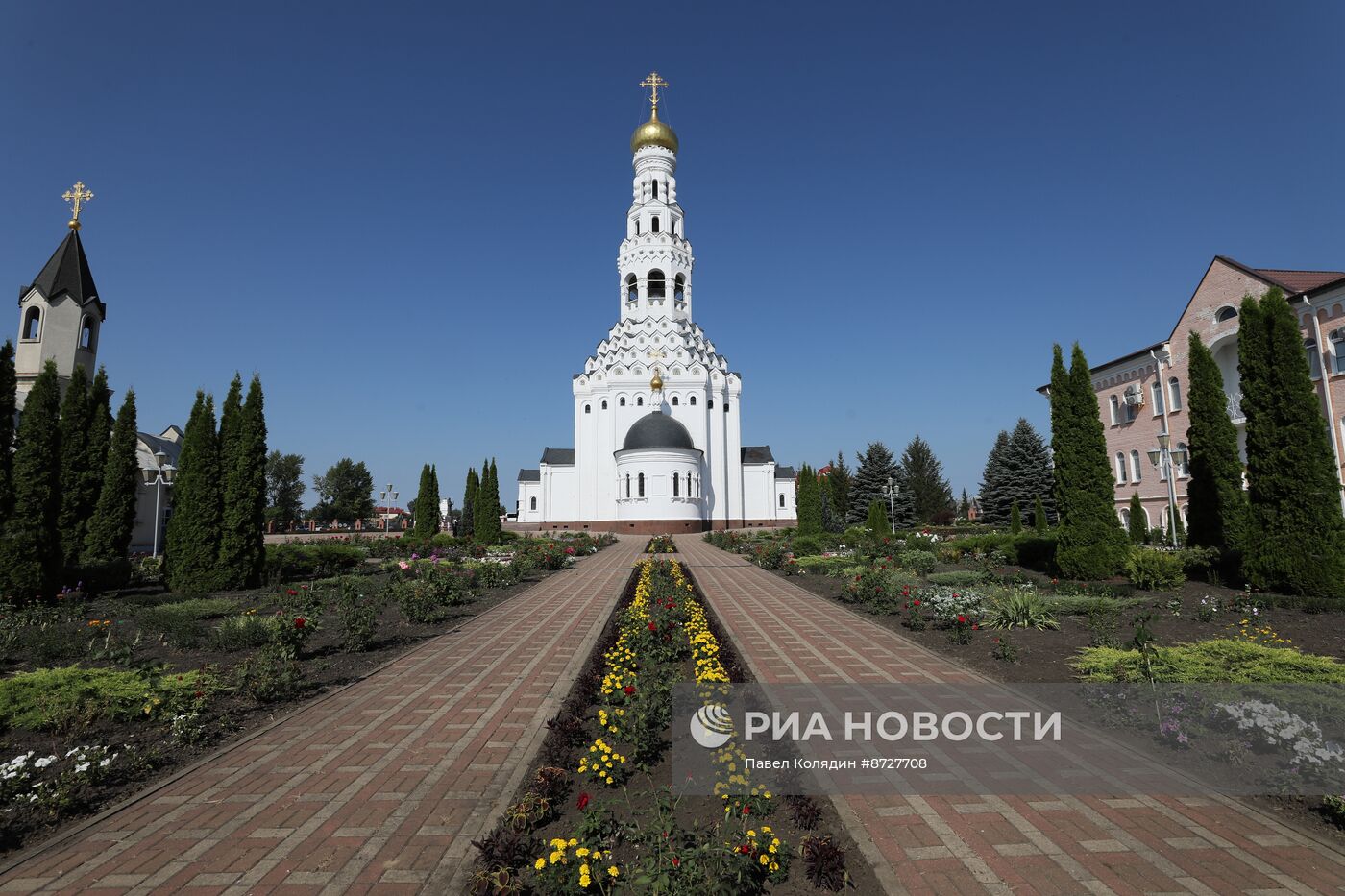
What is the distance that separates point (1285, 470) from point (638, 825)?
44.9 ft

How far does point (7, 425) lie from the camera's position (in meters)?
11.7

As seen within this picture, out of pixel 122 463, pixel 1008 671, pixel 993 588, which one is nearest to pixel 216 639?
pixel 1008 671

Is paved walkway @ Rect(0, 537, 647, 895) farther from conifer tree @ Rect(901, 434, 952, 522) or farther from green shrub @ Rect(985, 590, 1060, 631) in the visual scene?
conifer tree @ Rect(901, 434, 952, 522)

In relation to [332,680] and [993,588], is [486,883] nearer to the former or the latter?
[332,680]

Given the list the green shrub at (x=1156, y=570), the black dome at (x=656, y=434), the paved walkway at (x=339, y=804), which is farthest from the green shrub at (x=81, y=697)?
the black dome at (x=656, y=434)

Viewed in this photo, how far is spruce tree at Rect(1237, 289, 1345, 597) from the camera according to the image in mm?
10992

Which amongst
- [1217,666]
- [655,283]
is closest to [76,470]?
[1217,666]

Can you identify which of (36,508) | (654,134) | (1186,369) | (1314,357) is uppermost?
(654,134)

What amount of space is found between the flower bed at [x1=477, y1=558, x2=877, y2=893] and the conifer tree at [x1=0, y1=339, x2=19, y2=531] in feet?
39.9

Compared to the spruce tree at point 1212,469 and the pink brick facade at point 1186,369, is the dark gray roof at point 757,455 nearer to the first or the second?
the pink brick facade at point 1186,369

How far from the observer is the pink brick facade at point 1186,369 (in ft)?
65.7

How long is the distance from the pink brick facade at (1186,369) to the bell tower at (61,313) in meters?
37.6

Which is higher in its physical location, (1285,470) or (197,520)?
(1285,470)

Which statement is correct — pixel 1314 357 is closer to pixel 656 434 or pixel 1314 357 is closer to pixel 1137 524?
pixel 1137 524
